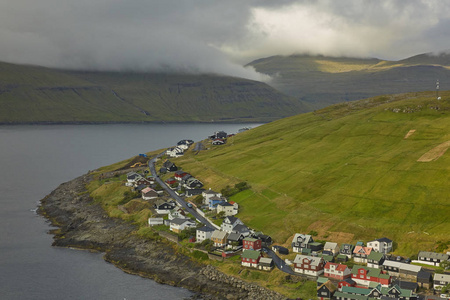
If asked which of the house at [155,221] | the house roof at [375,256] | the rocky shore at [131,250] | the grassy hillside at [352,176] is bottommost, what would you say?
the rocky shore at [131,250]

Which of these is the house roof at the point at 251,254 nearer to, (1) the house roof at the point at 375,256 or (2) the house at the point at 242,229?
(2) the house at the point at 242,229

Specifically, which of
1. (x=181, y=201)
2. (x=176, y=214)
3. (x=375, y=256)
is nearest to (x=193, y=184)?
(x=181, y=201)

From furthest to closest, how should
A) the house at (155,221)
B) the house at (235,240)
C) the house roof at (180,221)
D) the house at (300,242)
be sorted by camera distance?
the house at (155,221) → the house roof at (180,221) → the house at (235,240) → the house at (300,242)

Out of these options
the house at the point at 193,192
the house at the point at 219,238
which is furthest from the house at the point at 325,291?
the house at the point at 193,192

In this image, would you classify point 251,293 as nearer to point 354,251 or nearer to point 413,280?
point 354,251

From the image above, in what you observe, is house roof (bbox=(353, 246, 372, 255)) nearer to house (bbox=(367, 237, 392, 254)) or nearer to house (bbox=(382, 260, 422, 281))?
house (bbox=(367, 237, 392, 254))

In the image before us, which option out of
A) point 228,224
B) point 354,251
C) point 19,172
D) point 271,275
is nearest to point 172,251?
point 228,224
